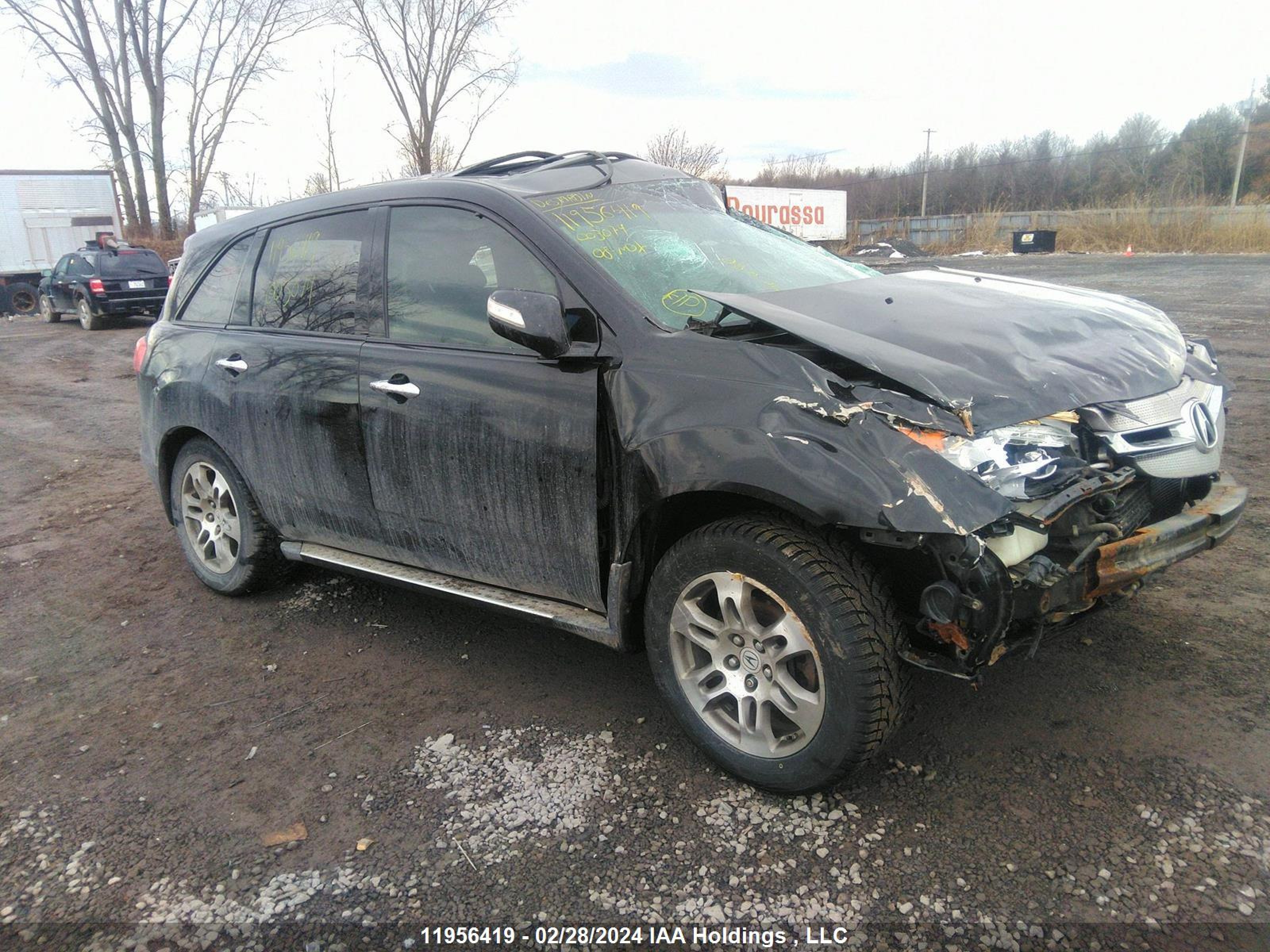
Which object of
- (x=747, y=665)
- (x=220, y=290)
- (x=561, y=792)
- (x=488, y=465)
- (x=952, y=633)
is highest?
(x=220, y=290)

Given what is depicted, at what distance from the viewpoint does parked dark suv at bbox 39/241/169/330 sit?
762 inches

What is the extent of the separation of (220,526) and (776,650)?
10.3 ft

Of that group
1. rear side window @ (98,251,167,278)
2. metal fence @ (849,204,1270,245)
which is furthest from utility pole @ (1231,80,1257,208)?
rear side window @ (98,251,167,278)

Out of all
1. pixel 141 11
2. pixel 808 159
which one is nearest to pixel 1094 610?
pixel 141 11

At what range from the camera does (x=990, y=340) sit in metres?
2.90

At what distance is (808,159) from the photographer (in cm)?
5288

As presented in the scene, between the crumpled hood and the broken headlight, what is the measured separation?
5cm

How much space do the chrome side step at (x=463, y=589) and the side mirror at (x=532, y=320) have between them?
891 millimetres

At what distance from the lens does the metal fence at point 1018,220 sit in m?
28.6

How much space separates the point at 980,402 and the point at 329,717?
2.57 metres

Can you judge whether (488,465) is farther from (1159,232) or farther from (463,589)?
(1159,232)

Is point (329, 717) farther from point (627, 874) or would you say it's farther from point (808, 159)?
point (808, 159)

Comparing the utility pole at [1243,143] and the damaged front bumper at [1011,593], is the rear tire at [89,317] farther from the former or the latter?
the utility pole at [1243,143]

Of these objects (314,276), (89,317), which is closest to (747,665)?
(314,276)
